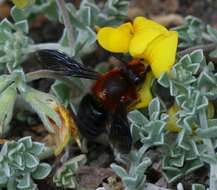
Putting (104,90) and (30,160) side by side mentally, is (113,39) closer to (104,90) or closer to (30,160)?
(104,90)

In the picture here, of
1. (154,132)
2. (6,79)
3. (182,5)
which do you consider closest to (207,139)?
(154,132)

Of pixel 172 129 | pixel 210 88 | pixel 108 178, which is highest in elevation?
pixel 210 88

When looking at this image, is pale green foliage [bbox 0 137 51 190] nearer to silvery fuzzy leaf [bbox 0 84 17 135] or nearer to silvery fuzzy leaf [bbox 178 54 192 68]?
silvery fuzzy leaf [bbox 0 84 17 135]

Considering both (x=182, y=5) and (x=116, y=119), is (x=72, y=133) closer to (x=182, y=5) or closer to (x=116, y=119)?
(x=116, y=119)

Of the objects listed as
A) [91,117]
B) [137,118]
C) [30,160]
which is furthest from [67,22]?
[30,160]

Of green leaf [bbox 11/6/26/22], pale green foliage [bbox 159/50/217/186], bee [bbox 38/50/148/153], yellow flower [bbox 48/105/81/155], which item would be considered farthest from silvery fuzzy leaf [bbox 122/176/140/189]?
green leaf [bbox 11/6/26/22]

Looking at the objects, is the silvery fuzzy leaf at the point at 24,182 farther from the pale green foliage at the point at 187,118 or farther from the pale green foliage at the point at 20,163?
the pale green foliage at the point at 187,118

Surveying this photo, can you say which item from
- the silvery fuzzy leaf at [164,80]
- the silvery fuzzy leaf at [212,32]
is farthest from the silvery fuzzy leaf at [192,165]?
the silvery fuzzy leaf at [212,32]
